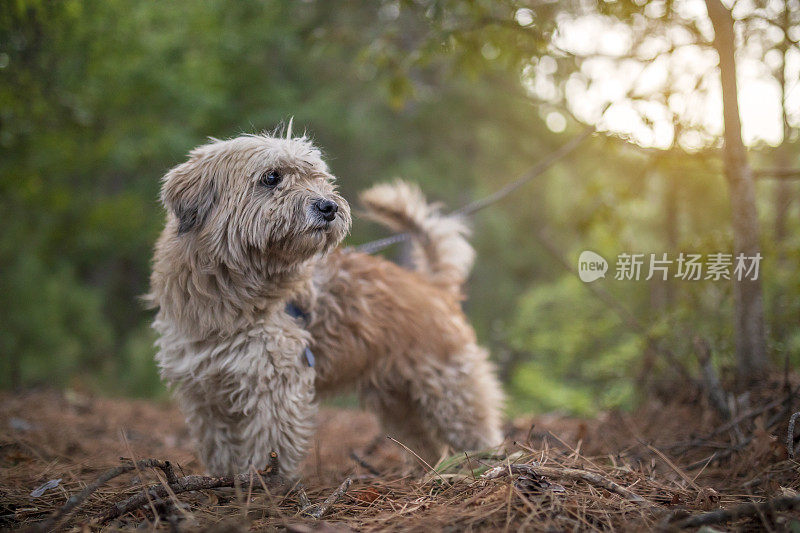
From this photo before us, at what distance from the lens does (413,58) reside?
5.11 m

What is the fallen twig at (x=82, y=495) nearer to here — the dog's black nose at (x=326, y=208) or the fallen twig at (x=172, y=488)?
the fallen twig at (x=172, y=488)

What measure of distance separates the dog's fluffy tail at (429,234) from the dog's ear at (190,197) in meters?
1.53

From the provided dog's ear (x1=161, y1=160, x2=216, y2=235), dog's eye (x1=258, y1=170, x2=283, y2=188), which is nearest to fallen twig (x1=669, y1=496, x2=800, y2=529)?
dog's eye (x1=258, y1=170, x2=283, y2=188)

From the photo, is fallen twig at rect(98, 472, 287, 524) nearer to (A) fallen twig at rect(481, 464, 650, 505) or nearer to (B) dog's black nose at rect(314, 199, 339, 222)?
(A) fallen twig at rect(481, 464, 650, 505)

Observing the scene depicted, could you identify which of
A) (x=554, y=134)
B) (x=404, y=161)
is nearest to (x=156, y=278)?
(x=404, y=161)

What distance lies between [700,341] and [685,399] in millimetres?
830

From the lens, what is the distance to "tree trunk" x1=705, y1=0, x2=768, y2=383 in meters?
4.21

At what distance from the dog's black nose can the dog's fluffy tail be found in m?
1.37

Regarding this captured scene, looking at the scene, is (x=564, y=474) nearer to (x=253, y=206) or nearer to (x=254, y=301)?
(x=254, y=301)

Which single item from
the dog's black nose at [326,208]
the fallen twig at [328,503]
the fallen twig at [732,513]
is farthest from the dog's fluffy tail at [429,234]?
the fallen twig at [732,513]

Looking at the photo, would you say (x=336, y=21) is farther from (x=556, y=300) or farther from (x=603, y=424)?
(x=603, y=424)

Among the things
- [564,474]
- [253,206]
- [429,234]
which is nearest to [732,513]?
[564,474]

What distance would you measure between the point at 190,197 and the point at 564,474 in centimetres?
238

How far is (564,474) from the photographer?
252cm
